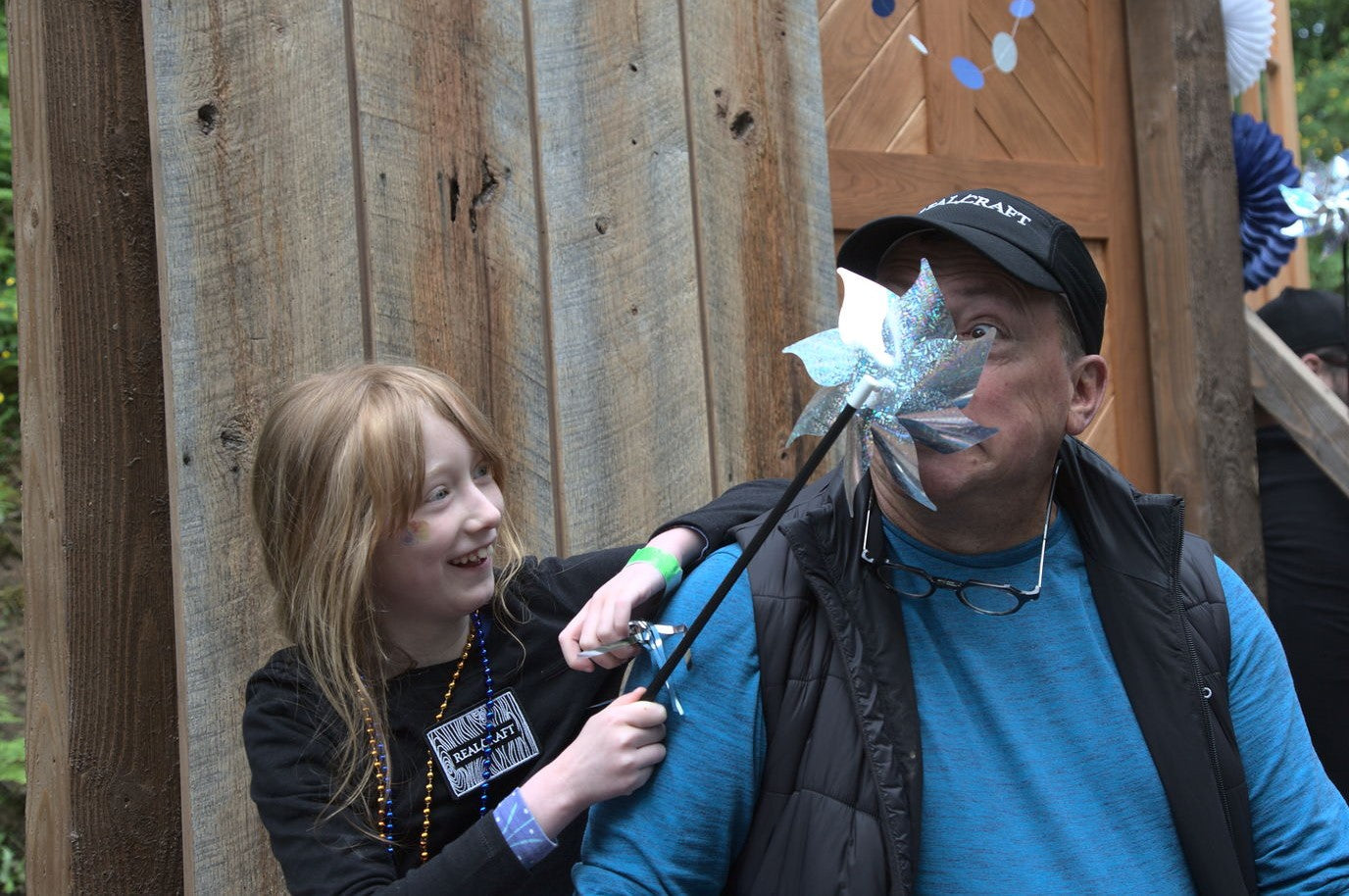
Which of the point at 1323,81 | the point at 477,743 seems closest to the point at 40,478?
the point at 477,743

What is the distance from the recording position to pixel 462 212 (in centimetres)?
238

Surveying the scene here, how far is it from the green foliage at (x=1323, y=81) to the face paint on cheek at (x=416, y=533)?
1075cm

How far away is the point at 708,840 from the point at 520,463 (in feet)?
3.20

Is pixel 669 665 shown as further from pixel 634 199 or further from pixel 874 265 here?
pixel 634 199

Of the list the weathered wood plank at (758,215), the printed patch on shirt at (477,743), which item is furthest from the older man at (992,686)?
the weathered wood plank at (758,215)

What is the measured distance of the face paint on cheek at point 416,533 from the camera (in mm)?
1921

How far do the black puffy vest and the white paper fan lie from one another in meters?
2.78

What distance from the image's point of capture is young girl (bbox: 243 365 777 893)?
71.3 inches

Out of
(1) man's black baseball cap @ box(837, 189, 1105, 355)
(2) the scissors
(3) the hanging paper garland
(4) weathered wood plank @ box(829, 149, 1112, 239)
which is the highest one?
(3) the hanging paper garland

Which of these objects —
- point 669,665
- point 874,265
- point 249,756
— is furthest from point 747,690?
point 249,756

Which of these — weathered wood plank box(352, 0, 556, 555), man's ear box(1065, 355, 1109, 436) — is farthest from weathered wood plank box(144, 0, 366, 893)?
man's ear box(1065, 355, 1109, 436)

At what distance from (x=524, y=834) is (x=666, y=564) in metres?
0.41

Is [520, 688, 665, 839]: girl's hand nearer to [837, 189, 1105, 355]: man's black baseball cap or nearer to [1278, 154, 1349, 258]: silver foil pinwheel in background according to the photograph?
[837, 189, 1105, 355]: man's black baseball cap

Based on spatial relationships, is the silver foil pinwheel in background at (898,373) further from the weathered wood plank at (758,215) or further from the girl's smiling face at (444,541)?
the weathered wood plank at (758,215)
